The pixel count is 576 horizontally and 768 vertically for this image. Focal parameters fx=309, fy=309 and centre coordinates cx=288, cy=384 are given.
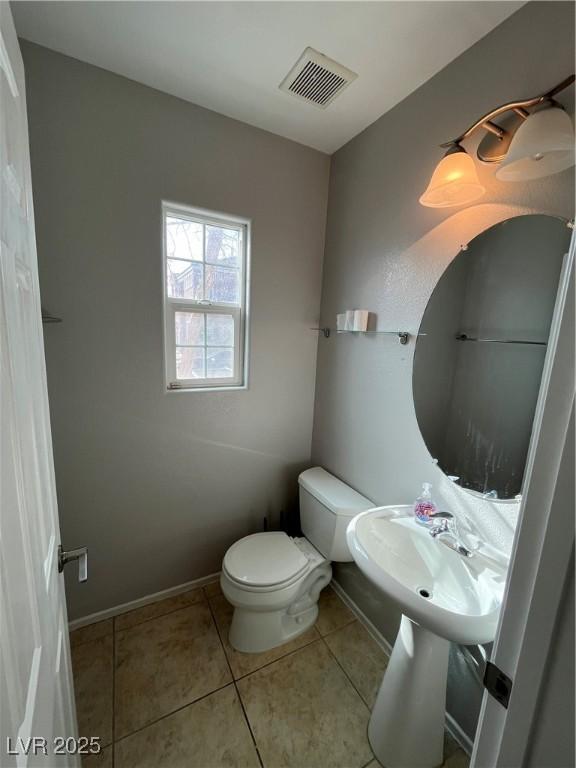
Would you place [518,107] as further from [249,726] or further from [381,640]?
[249,726]

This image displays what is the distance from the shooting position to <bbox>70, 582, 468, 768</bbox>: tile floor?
3.73ft

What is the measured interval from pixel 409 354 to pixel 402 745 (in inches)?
56.4

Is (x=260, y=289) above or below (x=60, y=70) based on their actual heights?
below

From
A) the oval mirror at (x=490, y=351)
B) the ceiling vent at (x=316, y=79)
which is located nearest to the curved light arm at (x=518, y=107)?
the oval mirror at (x=490, y=351)

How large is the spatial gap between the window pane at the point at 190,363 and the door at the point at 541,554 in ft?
4.93

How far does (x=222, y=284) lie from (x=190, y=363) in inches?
18.3

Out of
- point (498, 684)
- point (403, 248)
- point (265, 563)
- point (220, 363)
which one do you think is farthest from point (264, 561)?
point (403, 248)

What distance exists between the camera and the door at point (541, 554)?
0.45 m

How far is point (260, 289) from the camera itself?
1.69 metres

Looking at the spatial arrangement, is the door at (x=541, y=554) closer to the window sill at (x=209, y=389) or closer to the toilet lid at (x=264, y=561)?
the toilet lid at (x=264, y=561)

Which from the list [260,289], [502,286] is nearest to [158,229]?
[260,289]

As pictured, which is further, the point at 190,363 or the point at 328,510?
the point at 190,363

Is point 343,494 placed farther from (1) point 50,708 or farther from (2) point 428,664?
(1) point 50,708

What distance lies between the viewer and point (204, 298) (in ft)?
5.41
